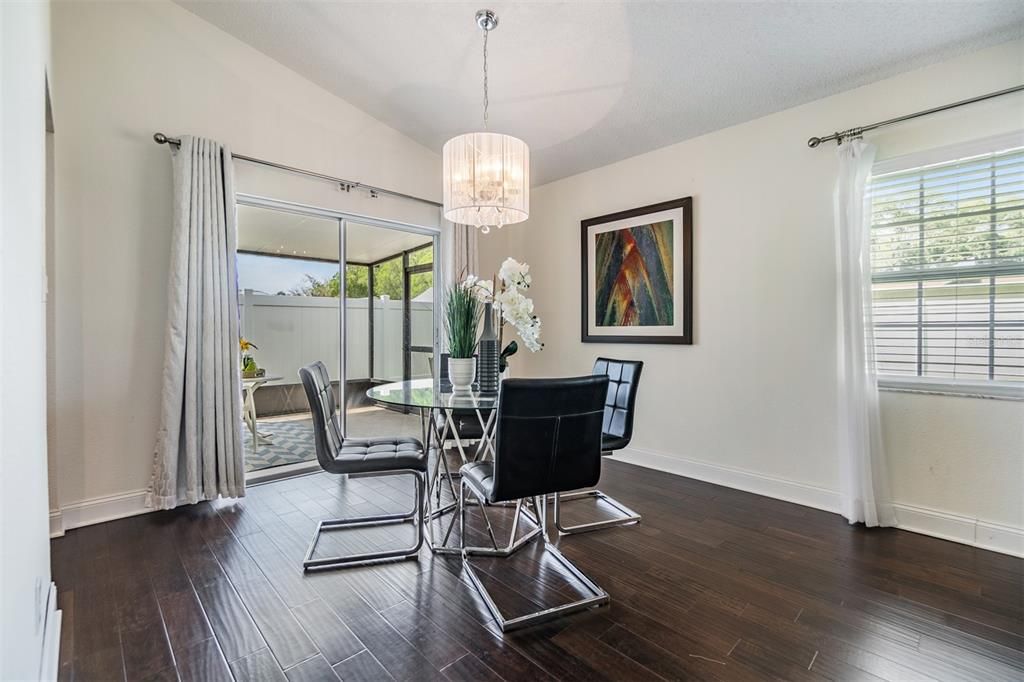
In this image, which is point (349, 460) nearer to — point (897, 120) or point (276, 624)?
point (276, 624)

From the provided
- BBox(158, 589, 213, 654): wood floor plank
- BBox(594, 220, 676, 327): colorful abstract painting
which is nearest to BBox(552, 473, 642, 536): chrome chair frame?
BBox(594, 220, 676, 327): colorful abstract painting

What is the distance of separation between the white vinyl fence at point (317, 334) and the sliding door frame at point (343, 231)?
0.15ft

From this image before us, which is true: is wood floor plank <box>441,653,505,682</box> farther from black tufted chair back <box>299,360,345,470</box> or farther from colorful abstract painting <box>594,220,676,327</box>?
colorful abstract painting <box>594,220,676,327</box>

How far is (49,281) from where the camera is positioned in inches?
103

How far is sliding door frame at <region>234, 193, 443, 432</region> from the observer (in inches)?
138

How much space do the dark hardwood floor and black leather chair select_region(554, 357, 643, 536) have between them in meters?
0.15

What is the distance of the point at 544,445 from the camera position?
190 centimetres

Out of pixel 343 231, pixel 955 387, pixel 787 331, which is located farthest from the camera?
pixel 343 231

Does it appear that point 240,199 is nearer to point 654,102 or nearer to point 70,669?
point 70,669

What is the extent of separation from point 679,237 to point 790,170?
2.78 feet

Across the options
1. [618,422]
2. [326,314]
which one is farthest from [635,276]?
[326,314]

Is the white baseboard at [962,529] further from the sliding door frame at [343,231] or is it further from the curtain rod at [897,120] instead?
the sliding door frame at [343,231]

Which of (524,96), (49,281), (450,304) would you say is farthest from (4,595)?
(524,96)

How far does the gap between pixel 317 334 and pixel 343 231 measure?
0.91 m
